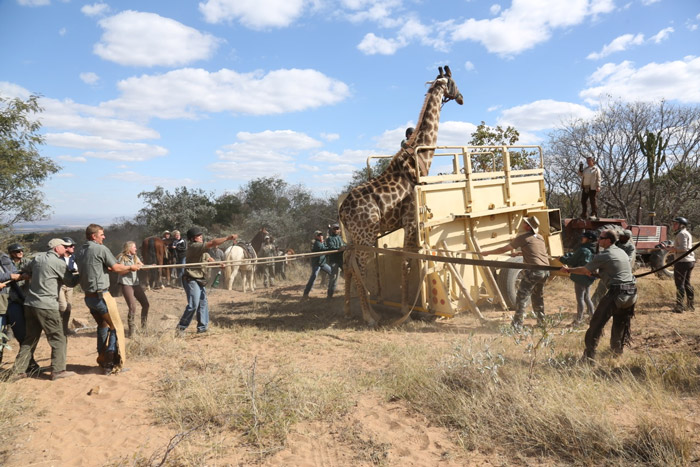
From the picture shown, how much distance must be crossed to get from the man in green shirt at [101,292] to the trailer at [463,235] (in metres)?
4.41

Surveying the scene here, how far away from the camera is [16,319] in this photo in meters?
5.56

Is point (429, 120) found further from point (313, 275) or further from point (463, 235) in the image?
point (313, 275)

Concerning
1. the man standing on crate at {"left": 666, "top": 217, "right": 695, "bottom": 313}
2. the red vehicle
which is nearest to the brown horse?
the red vehicle

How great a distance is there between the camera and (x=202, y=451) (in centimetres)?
344

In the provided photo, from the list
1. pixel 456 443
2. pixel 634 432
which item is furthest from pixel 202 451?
pixel 634 432

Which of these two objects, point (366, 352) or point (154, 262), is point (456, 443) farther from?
point (154, 262)

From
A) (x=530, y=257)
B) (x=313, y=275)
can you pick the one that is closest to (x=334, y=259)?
(x=313, y=275)

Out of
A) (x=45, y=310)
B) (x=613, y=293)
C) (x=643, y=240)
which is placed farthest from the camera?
(x=643, y=240)

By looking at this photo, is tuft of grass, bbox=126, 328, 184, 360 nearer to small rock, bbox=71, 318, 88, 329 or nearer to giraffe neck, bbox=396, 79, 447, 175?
small rock, bbox=71, 318, 88, 329

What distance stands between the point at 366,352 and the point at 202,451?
2.96 meters

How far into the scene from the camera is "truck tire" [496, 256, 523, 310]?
7.89 m

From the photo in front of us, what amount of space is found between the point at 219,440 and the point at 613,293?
4338 mm

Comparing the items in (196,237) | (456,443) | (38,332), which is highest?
(196,237)

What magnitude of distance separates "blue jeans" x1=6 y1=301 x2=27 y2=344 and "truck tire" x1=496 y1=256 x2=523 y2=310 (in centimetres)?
748
